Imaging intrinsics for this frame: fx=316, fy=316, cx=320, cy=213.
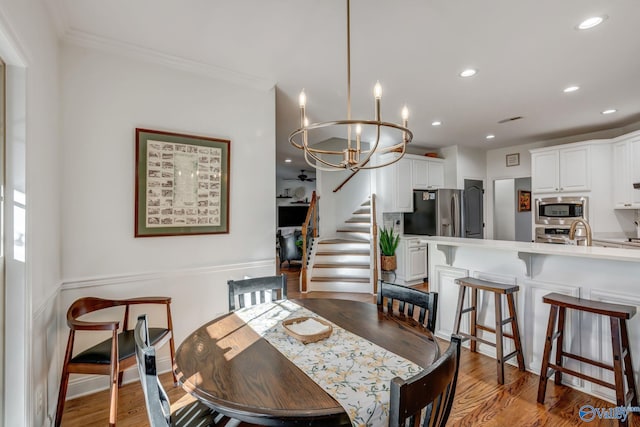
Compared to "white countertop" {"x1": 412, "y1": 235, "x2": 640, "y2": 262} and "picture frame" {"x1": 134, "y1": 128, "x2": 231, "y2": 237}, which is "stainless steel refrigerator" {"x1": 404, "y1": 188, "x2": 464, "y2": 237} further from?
"picture frame" {"x1": 134, "y1": 128, "x2": 231, "y2": 237}

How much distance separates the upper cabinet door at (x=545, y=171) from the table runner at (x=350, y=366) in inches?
200

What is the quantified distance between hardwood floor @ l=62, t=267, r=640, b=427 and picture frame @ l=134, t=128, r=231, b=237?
1.20m

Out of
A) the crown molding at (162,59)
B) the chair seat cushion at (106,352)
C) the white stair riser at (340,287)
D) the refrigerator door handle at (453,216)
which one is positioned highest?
the crown molding at (162,59)

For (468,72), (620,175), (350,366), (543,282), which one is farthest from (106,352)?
(620,175)

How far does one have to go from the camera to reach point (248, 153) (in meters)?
2.98

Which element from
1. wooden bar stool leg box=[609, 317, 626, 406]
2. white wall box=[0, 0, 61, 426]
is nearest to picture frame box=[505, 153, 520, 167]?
wooden bar stool leg box=[609, 317, 626, 406]

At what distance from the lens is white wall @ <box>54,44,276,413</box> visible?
7.47 ft

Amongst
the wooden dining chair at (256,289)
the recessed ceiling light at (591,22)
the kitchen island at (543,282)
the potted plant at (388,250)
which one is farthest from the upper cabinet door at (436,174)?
the wooden dining chair at (256,289)

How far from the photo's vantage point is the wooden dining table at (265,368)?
3.26 feet

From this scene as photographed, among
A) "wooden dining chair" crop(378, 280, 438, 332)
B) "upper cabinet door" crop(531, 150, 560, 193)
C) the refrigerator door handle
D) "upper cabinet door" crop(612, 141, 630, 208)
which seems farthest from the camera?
the refrigerator door handle

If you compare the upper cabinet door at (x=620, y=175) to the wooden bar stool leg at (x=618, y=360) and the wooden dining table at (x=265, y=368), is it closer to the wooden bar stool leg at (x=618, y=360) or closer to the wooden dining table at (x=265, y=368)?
the wooden bar stool leg at (x=618, y=360)

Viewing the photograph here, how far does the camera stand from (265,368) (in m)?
1.26

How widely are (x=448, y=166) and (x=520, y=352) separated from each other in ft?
14.1

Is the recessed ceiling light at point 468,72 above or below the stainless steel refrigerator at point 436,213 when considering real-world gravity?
above
